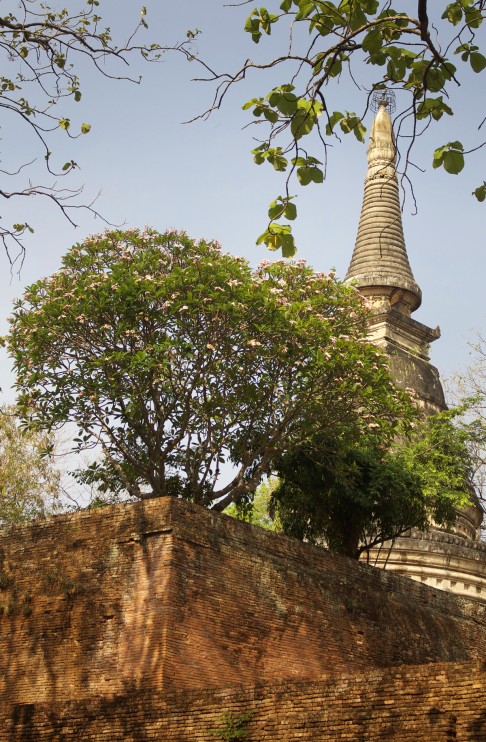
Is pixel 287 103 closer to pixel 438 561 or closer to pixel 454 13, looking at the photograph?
pixel 454 13

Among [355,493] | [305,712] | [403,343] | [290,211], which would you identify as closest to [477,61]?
[290,211]

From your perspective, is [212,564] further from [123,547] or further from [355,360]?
[355,360]

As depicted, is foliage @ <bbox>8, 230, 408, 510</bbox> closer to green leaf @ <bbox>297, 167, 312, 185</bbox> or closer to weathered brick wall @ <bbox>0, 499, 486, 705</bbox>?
weathered brick wall @ <bbox>0, 499, 486, 705</bbox>

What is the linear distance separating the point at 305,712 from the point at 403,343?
20.5m

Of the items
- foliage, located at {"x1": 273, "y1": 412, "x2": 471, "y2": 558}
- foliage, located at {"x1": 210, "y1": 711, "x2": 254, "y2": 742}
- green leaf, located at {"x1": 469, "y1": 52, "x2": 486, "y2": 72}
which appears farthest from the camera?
foliage, located at {"x1": 273, "y1": 412, "x2": 471, "y2": 558}

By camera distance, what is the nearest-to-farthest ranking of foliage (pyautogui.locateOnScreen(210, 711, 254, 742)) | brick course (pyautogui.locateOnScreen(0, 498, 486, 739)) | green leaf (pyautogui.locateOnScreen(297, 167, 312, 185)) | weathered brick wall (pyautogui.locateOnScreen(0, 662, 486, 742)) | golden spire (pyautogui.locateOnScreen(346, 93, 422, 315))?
green leaf (pyautogui.locateOnScreen(297, 167, 312, 185)) < weathered brick wall (pyautogui.locateOnScreen(0, 662, 486, 742)) < foliage (pyautogui.locateOnScreen(210, 711, 254, 742)) < brick course (pyautogui.locateOnScreen(0, 498, 486, 739)) < golden spire (pyautogui.locateOnScreen(346, 93, 422, 315))

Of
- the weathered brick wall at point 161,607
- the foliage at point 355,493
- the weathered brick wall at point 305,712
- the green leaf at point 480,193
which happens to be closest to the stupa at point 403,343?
the foliage at point 355,493

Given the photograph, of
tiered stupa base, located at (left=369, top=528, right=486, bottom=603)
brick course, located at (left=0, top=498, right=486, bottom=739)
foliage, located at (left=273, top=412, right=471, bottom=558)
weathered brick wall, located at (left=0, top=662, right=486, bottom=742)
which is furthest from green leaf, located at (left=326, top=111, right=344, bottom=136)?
tiered stupa base, located at (left=369, top=528, right=486, bottom=603)

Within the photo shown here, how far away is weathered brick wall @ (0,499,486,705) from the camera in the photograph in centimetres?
1268

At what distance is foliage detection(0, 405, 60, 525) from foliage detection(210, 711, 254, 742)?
613 inches

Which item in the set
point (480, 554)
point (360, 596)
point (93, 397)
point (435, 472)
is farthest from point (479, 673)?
point (480, 554)

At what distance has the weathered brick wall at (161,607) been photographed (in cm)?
1268

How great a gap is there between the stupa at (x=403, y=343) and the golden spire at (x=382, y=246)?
0.03 metres

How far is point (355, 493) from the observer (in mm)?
18109
